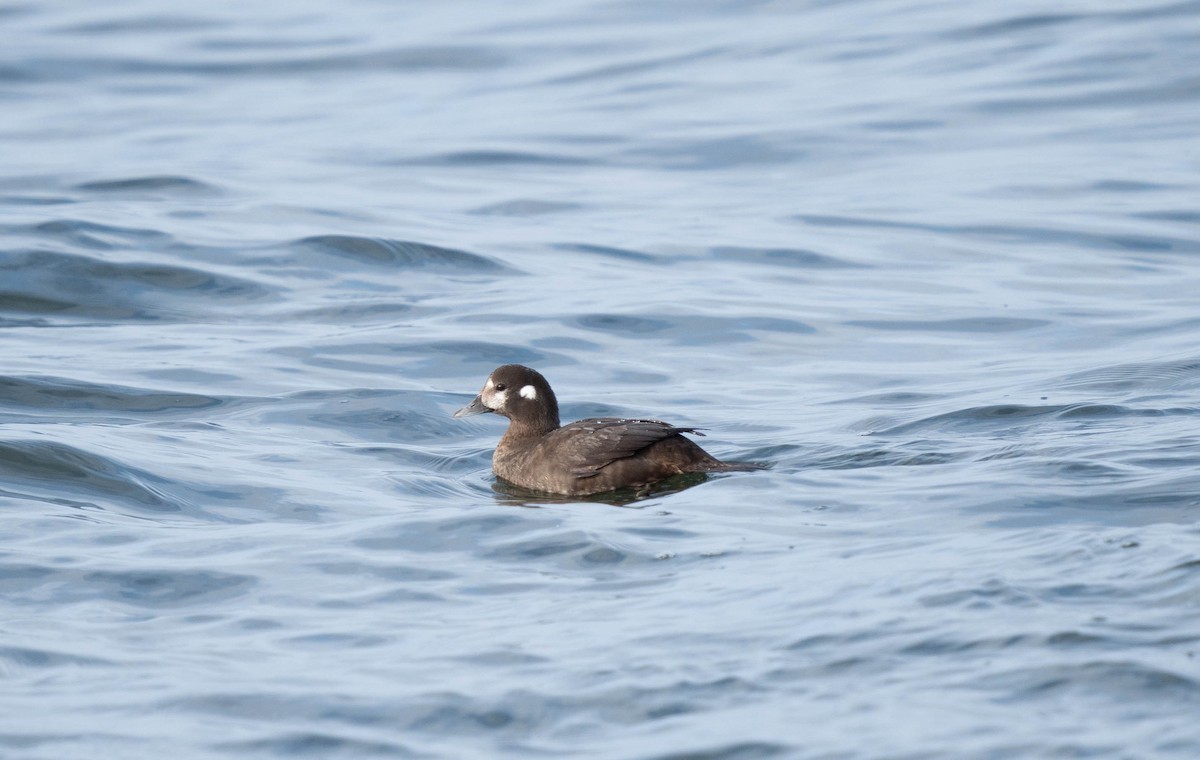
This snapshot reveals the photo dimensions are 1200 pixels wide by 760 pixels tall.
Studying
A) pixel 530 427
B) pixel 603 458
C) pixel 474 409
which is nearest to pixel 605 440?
pixel 603 458

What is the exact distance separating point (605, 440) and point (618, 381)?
8.94ft

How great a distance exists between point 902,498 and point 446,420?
150 inches

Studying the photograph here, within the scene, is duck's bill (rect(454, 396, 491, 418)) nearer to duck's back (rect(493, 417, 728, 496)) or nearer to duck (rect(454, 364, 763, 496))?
duck (rect(454, 364, 763, 496))

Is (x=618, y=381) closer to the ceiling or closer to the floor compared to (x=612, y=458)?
closer to the floor

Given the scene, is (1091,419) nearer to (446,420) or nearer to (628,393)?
(628,393)

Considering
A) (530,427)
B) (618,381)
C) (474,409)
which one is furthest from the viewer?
(618,381)

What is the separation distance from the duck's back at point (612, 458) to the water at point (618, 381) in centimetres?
37

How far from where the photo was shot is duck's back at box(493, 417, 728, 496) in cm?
873

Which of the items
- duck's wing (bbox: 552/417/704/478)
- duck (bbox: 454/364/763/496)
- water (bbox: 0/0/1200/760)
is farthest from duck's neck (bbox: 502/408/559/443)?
duck's wing (bbox: 552/417/704/478)

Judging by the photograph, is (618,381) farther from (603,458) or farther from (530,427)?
A: (603,458)

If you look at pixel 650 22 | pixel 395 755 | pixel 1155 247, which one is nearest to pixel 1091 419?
pixel 395 755

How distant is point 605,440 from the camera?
8.80 m

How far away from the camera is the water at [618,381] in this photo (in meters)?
5.57

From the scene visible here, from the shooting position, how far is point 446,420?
10695 mm
